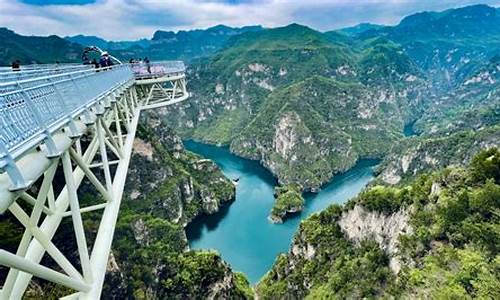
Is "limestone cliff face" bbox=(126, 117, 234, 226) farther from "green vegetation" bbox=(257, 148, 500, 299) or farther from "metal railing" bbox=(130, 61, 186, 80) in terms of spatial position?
"metal railing" bbox=(130, 61, 186, 80)

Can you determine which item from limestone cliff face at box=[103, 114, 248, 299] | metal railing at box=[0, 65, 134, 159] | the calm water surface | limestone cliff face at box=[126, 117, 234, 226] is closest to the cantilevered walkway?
metal railing at box=[0, 65, 134, 159]

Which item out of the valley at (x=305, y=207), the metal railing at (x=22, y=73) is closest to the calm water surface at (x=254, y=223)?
the valley at (x=305, y=207)

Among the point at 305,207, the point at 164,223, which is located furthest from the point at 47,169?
the point at 305,207

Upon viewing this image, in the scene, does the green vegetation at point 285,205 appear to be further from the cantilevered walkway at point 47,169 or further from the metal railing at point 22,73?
the cantilevered walkway at point 47,169

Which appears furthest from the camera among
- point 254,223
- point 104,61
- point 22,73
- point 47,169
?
point 254,223

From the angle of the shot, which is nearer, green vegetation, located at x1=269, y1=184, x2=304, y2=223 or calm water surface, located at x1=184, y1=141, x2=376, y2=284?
calm water surface, located at x1=184, y1=141, x2=376, y2=284

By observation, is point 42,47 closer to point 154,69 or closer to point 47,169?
point 154,69
